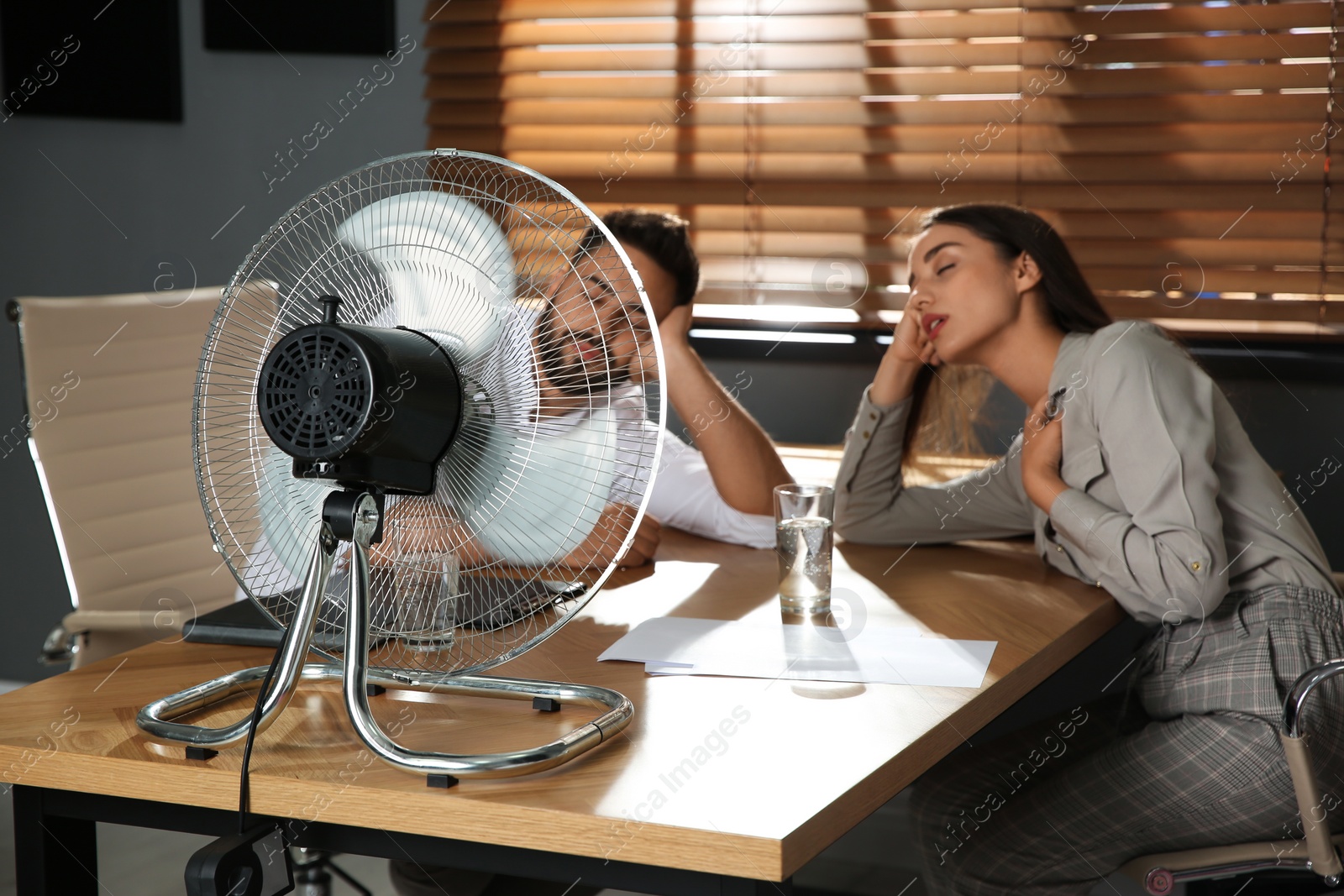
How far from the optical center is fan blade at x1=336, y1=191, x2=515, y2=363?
0.90 meters

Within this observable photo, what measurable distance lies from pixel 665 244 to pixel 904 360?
0.37 meters

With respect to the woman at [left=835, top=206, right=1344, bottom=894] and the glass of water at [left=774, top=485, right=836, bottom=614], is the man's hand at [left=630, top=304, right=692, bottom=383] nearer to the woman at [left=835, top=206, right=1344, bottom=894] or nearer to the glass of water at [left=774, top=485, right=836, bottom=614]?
the woman at [left=835, top=206, right=1344, bottom=894]

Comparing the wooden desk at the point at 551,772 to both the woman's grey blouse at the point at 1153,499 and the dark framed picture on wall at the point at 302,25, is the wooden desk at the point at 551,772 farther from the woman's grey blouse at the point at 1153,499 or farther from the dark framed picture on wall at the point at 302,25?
the dark framed picture on wall at the point at 302,25

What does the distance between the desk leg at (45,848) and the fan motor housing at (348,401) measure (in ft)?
1.19

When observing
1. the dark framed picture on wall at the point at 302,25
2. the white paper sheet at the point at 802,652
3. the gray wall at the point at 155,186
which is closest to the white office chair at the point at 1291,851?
the white paper sheet at the point at 802,652

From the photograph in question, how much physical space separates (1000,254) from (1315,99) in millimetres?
939

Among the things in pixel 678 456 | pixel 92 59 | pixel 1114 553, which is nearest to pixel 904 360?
pixel 678 456

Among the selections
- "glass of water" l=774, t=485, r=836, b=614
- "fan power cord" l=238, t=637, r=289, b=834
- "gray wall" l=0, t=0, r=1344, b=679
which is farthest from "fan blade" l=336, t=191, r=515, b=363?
"gray wall" l=0, t=0, r=1344, b=679

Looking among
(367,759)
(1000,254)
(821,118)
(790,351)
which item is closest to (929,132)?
(821,118)

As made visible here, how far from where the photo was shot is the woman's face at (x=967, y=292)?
1.63 m

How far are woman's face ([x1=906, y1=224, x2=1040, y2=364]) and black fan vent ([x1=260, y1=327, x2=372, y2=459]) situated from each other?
39.1 inches

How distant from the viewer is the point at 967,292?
1631 millimetres

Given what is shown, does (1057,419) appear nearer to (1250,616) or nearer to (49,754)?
(1250,616)

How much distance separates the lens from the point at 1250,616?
144 cm
